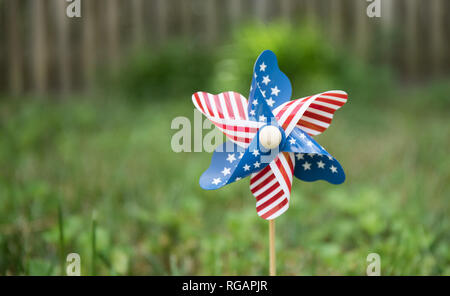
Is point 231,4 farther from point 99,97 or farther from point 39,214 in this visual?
point 39,214

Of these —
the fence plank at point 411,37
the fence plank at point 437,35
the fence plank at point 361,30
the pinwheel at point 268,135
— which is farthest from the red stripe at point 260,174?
the fence plank at point 437,35

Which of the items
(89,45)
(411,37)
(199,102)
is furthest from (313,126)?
(411,37)

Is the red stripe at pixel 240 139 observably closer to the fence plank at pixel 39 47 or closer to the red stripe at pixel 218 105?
the red stripe at pixel 218 105

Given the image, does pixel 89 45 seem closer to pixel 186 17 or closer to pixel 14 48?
pixel 14 48

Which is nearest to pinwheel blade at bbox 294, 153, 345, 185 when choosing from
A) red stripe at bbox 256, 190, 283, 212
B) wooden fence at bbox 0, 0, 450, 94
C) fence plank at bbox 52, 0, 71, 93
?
red stripe at bbox 256, 190, 283, 212

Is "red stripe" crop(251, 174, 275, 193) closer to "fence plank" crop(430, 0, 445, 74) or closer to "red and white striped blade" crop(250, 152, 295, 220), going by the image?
"red and white striped blade" crop(250, 152, 295, 220)
